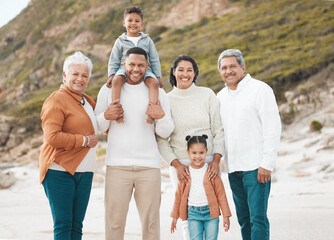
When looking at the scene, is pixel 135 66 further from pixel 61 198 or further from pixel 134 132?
pixel 61 198

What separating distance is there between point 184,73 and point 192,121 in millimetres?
460

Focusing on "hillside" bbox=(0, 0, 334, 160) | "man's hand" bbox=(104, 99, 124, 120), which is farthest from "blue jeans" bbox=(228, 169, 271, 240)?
"hillside" bbox=(0, 0, 334, 160)

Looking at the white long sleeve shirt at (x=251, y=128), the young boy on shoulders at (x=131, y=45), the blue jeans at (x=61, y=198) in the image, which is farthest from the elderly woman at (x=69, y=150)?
the white long sleeve shirt at (x=251, y=128)

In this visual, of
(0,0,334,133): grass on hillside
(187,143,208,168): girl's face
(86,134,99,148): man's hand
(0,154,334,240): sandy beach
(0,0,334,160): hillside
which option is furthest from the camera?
(0,0,334,160): hillside

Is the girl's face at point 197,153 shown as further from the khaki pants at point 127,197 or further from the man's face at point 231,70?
the man's face at point 231,70

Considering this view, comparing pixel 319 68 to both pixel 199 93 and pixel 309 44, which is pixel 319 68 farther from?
pixel 199 93

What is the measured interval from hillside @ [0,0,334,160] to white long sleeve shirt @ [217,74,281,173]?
13.3 metres

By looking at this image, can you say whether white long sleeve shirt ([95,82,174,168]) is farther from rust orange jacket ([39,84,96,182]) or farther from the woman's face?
the woman's face

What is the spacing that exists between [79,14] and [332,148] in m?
47.0

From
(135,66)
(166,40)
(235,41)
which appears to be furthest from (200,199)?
(166,40)

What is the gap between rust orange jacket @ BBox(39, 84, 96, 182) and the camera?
2.91 metres

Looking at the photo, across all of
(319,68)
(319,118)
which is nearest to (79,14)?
(319,68)

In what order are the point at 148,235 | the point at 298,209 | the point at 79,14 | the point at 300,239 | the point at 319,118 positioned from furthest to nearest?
1. the point at 79,14
2. the point at 319,118
3. the point at 298,209
4. the point at 300,239
5. the point at 148,235

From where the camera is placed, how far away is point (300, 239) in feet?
15.4
